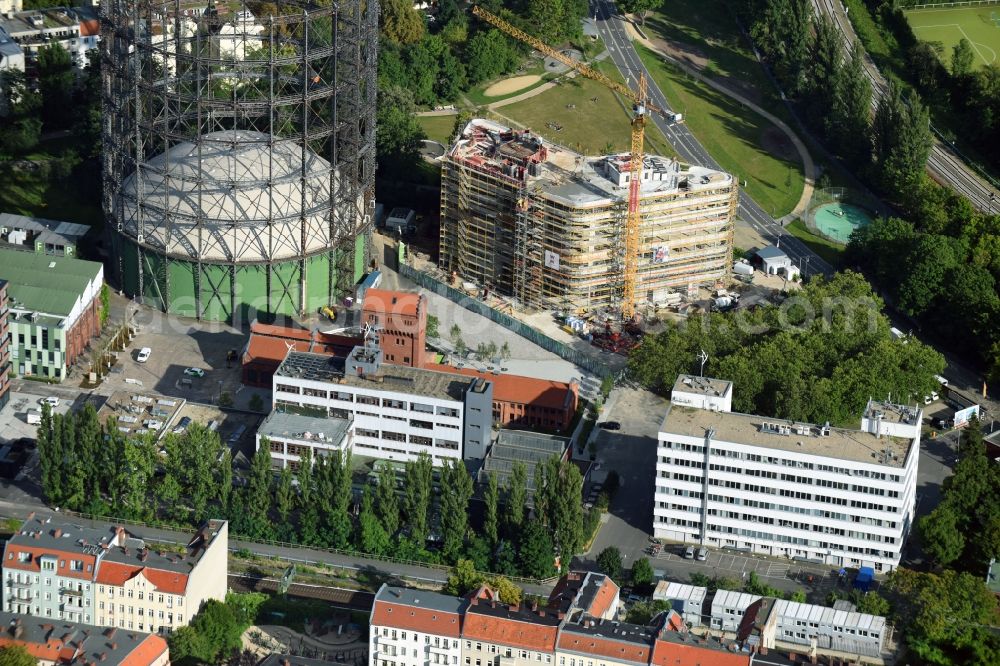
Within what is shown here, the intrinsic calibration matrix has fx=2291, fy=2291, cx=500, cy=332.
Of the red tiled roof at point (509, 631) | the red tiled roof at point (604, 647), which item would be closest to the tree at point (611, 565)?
the red tiled roof at point (509, 631)

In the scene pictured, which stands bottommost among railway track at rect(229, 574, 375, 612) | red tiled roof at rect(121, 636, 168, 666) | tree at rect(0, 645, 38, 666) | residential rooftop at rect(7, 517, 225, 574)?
railway track at rect(229, 574, 375, 612)

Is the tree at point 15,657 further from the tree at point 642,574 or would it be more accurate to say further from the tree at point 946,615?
the tree at point 946,615

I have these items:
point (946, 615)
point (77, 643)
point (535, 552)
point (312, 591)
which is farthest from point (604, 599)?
point (77, 643)

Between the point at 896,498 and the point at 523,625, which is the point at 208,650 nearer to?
the point at 523,625

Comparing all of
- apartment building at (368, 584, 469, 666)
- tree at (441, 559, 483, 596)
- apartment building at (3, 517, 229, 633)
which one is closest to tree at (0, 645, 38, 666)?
apartment building at (3, 517, 229, 633)

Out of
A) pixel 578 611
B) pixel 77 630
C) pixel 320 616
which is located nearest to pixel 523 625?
pixel 578 611

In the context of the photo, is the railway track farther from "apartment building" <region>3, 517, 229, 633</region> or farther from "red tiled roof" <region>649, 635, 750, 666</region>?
"red tiled roof" <region>649, 635, 750, 666</region>
